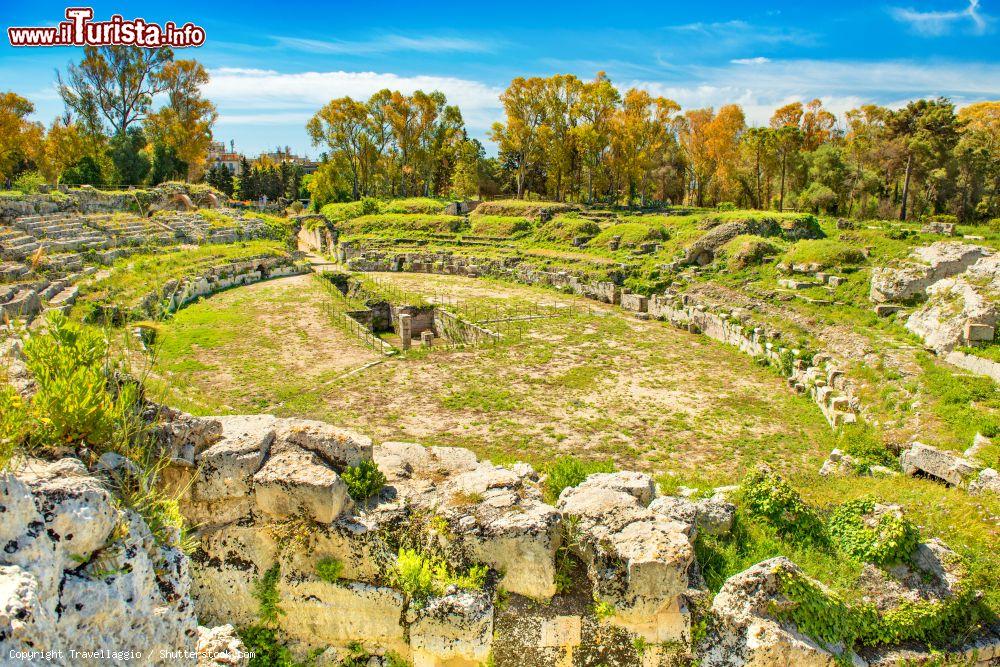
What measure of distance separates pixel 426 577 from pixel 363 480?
1.16 meters

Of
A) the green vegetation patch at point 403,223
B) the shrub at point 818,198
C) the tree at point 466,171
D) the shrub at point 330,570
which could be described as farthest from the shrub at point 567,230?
the shrub at point 330,570

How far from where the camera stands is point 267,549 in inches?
206

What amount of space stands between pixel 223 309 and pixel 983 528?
24411 mm

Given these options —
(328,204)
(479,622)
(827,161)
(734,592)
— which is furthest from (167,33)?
(328,204)

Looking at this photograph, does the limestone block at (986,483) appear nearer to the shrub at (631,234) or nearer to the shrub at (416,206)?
Answer: the shrub at (631,234)

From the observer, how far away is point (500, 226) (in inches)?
1622

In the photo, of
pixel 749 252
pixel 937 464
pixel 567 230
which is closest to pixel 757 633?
pixel 937 464

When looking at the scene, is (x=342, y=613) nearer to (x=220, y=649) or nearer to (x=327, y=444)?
(x=220, y=649)

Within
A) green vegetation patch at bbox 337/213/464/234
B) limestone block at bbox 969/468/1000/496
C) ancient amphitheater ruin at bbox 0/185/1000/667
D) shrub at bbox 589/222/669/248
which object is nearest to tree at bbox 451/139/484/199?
green vegetation patch at bbox 337/213/464/234

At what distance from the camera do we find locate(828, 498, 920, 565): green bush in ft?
17.7

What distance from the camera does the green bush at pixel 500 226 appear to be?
40438mm

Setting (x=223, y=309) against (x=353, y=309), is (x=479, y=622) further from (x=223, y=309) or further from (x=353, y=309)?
(x=223, y=309)

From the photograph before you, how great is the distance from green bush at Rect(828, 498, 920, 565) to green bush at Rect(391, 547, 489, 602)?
363 centimetres

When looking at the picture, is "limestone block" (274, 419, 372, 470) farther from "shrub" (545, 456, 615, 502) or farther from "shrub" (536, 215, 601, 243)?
"shrub" (536, 215, 601, 243)
